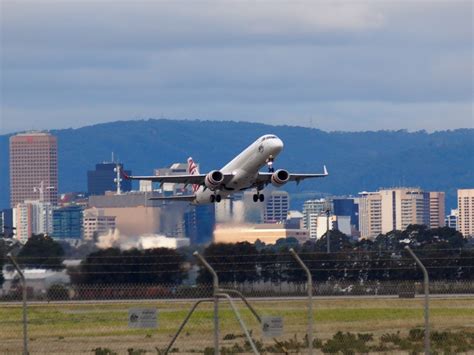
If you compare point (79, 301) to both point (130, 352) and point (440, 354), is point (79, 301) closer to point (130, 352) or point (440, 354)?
point (130, 352)

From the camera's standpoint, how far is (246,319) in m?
59.8

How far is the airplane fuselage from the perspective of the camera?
83.6 metres

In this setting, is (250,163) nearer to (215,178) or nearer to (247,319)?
(215,178)

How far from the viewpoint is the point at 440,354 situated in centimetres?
4662

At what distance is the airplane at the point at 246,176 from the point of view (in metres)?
84.1

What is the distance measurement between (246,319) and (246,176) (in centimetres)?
2739

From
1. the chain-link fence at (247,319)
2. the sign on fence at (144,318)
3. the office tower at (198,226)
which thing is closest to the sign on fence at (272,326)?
the sign on fence at (144,318)

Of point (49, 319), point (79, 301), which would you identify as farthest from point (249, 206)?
point (79, 301)

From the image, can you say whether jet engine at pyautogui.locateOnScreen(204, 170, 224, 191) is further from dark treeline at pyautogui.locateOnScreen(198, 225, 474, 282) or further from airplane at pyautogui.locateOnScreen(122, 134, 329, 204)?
dark treeline at pyautogui.locateOnScreen(198, 225, 474, 282)

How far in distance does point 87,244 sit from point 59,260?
8284mm

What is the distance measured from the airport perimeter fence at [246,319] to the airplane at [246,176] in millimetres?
20270

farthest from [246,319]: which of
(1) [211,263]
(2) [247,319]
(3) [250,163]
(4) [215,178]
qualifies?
(4) [215,178]

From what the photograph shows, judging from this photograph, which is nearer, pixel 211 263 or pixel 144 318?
pixel 144 318

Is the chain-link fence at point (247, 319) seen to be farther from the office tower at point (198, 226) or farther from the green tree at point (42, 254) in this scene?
the office tower at point (198, 226)
